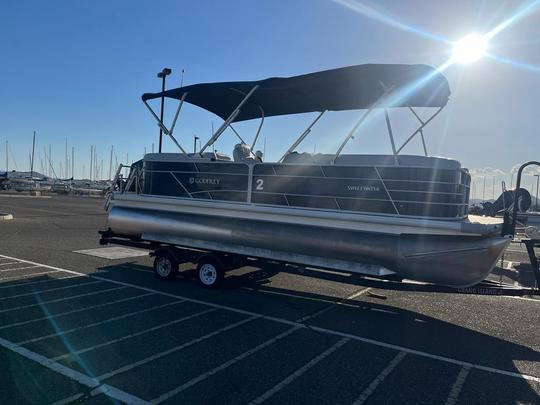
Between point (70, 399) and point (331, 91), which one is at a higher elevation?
point (331, 91)

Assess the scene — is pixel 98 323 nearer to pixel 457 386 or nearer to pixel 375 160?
pixel 457 386

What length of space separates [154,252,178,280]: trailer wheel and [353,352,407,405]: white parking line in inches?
196

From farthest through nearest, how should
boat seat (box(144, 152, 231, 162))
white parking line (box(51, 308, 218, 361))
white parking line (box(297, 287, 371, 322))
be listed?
boat seat (box(144, 152, 231, 162)) < white parking line (box(297, 287, 371, 322)) < white parking line (box(51, 308, 218, 361))

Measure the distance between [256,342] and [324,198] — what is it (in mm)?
2771

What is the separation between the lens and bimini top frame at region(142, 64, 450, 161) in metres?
7.26

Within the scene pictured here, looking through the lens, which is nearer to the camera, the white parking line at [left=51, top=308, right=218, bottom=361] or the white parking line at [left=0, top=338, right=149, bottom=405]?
the white parking line at [left=0, top=338, right=149, bottom=405]

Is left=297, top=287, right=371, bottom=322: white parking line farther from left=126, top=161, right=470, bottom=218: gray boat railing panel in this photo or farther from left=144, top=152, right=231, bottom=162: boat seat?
left=144, top=152, right=231, bottom=162: boat seat

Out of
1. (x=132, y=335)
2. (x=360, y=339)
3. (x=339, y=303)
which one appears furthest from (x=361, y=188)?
(x=132, y=335)

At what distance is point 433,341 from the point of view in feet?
19.0

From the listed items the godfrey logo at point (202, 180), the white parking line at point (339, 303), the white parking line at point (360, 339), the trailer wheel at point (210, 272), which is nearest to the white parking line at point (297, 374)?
the white parking line at point (360, 339)

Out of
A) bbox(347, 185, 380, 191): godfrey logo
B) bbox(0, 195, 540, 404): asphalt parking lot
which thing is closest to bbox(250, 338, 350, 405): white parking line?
bbox(0, 195, 540, 404): asphalt parking lot

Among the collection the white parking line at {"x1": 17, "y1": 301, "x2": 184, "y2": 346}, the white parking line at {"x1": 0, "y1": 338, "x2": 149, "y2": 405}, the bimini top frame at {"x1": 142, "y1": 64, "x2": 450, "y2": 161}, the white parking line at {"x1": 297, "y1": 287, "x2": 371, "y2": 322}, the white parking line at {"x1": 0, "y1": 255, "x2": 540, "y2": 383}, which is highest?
the bimini top frame at {"x1": 142, "y1": 64, "x2": 450, "y2": 161}

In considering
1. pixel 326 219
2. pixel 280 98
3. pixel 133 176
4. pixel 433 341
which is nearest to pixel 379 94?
pixel 280 98

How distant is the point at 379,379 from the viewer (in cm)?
448
